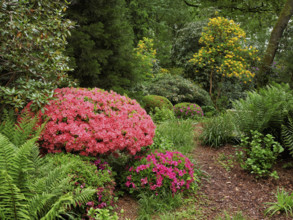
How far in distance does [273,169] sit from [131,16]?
1173 cm

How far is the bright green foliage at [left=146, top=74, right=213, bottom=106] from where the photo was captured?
10.8 meters

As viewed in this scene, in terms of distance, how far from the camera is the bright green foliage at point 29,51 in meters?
3.44

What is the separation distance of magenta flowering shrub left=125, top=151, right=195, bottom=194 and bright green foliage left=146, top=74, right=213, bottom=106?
6.73m

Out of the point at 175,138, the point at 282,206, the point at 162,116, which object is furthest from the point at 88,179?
the point at 162,116

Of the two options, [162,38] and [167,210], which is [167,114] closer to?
[167,210]

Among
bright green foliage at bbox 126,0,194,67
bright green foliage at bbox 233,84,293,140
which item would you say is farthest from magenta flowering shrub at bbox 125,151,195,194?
bright green foliage at bbox 126,0,194,67

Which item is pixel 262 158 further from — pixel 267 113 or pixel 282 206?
pixel 282 206

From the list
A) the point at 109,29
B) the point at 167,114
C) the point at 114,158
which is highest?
the point at 109,29

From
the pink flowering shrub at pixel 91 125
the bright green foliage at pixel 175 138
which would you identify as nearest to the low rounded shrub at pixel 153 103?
the bright green foliage at pixel 175 138

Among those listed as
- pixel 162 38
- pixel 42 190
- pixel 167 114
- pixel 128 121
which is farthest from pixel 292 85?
pixel 42 190

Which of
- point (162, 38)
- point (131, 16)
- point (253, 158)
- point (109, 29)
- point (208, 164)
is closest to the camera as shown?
point (253, 158)

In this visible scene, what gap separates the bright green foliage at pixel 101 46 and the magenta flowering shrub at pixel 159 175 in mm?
2338

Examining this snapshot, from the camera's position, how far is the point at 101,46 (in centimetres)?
600

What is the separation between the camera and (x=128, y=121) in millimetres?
3963
